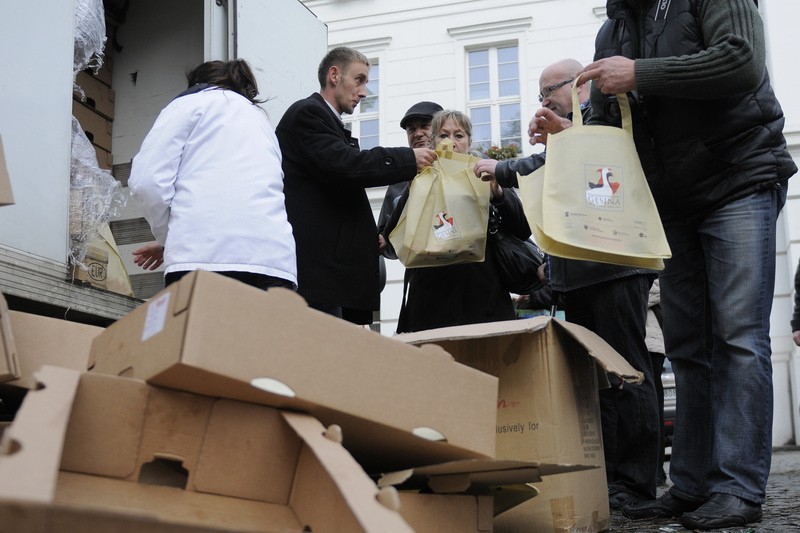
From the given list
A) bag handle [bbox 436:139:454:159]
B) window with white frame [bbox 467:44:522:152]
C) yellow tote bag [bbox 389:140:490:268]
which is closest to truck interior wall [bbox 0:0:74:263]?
yellow tote bag [bbox 389:140:490:268]

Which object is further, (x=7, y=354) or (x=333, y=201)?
(x=333, y=201)

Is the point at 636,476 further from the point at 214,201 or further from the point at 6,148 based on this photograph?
the point at 6,148

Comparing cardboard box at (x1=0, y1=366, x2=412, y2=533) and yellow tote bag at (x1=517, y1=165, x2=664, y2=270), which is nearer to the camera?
cardboard box at (x1=0, y1=366, x2=412, y2=533)

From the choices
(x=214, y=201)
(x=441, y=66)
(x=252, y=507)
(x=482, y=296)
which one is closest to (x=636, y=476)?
(x=482, y=296)

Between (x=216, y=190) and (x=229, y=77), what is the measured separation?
0.52 m

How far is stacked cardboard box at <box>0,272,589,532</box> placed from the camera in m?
1.58

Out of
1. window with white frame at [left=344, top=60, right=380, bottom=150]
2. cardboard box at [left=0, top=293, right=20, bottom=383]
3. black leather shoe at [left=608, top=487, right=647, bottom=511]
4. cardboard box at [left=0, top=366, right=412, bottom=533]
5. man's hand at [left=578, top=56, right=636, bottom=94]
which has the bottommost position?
black leather shoe at [left=608, top=487, right=647, bottom=511]

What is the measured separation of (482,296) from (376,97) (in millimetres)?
9737

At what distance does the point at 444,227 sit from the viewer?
3.61m

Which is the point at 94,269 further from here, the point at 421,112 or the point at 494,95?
the point at 494,95

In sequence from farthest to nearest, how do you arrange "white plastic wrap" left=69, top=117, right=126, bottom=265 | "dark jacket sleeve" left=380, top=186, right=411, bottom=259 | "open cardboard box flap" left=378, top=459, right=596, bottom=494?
"dark jacket sleeve" left=380, top=186, right=411, bottom=259, "white plastic wrap" left=69, top=117, right=126, bottom=265, "open cardboard box flap" left=378, top=459, right=596, bottom=494

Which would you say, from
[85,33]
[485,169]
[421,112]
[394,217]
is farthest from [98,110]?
[485,169]

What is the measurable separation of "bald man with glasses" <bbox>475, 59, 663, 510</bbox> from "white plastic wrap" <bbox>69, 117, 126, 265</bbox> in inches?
62.3

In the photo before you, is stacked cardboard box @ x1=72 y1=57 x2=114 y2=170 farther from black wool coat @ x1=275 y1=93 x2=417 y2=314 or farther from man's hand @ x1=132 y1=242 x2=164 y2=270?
black wool coat @ x1=275 y1=93 x2=417 y2=314
